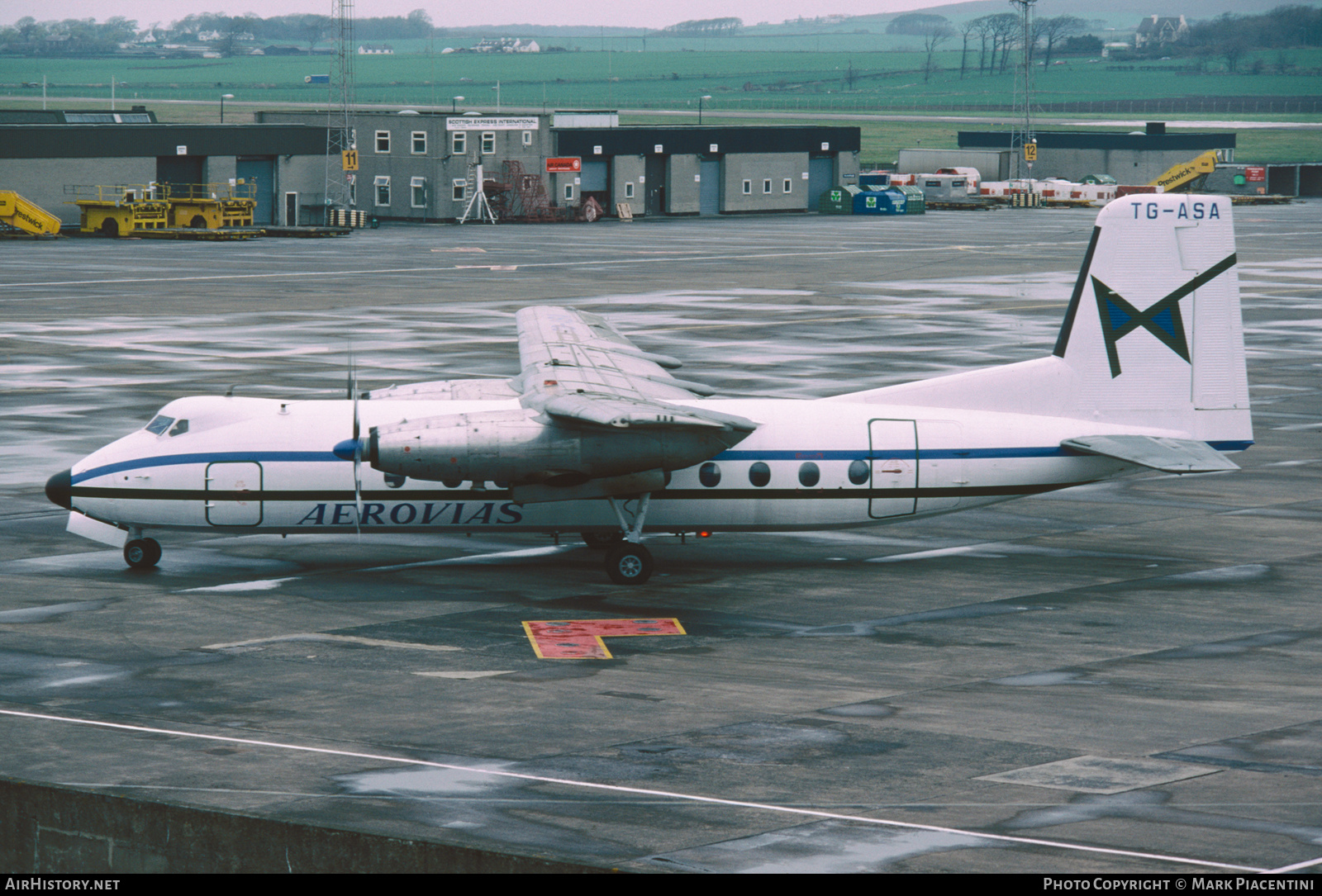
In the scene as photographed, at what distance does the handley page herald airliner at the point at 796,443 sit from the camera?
2942 cm

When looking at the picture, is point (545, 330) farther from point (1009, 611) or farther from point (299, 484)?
point (1009, 611)

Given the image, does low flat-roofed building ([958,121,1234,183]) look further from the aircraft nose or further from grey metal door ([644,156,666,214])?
the aircraft nose

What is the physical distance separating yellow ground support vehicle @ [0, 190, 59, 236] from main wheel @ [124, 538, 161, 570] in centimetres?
7930

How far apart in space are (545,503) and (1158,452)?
11.0 metres

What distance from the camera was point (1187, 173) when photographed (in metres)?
148

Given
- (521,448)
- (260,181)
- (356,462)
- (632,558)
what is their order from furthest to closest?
(260,181)
(632,558)
(356,462)
(521,448)

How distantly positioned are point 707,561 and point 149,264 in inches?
2542

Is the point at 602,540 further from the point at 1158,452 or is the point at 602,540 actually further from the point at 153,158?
the point at 153,158

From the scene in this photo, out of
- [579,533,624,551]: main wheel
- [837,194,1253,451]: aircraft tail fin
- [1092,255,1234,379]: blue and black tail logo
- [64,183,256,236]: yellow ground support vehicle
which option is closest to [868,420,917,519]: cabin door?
[837,194,1253,451]: aircraft tail fin

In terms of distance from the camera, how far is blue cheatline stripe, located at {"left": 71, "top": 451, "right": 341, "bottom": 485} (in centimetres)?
2950

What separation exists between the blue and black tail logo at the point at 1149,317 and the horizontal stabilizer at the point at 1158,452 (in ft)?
5.23

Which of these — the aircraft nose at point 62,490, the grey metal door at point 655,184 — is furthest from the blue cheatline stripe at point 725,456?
the grey metal door at point 655,184

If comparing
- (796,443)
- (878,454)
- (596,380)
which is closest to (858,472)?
(878,454)

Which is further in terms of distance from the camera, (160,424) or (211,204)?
(211,204)
